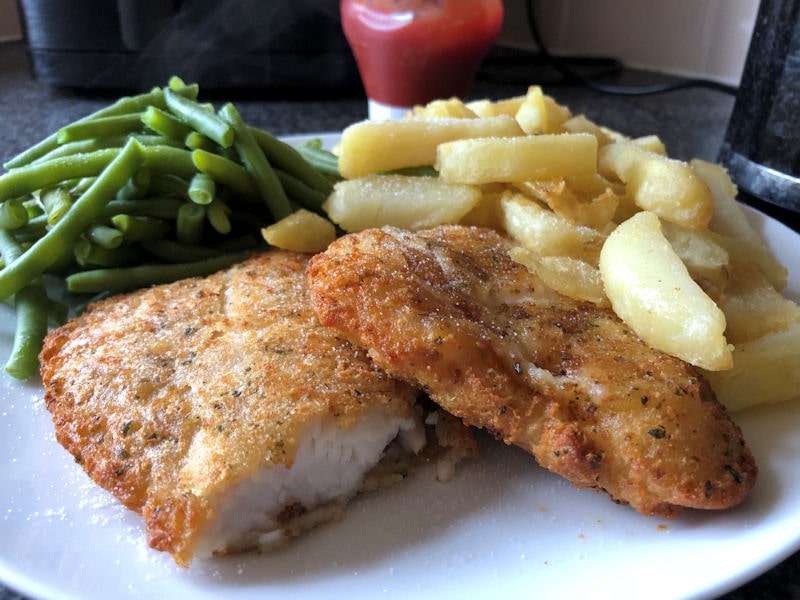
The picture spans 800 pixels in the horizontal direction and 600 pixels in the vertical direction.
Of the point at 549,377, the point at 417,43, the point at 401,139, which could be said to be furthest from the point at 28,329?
the point at 417,43

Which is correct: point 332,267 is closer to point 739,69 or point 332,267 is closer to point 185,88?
point 185,88

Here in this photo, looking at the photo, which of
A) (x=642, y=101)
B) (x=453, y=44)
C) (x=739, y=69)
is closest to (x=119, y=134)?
(x=453, y=44)

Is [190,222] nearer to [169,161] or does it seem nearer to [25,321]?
[169,161]

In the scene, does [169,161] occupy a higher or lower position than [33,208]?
higher

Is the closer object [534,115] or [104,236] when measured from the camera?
[104,236]

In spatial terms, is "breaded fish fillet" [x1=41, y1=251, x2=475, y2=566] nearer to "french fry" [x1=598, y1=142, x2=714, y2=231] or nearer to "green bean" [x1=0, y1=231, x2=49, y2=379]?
"green bean" [x1=0, y1=231, x2=49, y2=379]

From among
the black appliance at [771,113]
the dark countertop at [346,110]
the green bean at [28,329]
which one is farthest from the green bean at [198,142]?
the black appliance at [771,113]

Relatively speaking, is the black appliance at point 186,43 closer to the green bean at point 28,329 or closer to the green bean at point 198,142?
the green bean at point 198,142
